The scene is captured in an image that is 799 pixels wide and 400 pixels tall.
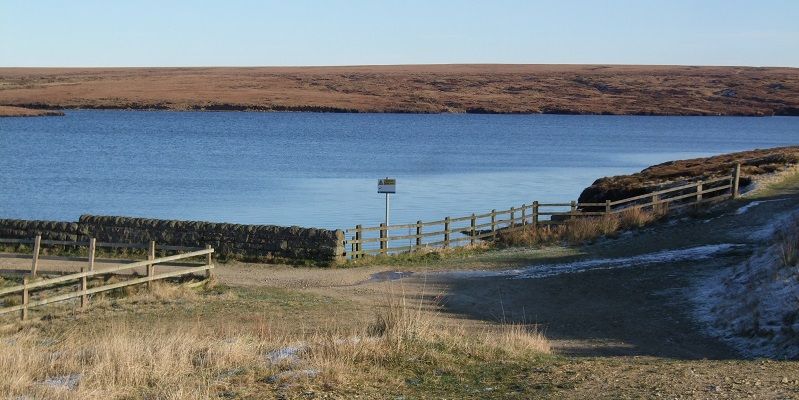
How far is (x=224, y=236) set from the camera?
2427cm

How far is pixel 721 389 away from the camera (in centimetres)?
944

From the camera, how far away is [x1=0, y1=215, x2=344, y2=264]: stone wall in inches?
940

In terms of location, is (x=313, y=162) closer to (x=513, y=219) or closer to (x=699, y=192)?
(x=513, y=219)

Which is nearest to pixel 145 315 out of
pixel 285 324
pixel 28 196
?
pixel 285 324

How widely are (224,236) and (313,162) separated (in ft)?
158

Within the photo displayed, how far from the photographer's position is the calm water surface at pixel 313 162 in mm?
45281

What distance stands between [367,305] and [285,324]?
2.95m

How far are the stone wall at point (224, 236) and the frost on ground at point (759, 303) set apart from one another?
8.80 meters

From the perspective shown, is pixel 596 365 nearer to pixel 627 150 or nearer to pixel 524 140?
pixel 627 150

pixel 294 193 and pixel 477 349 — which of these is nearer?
pixel 477 349

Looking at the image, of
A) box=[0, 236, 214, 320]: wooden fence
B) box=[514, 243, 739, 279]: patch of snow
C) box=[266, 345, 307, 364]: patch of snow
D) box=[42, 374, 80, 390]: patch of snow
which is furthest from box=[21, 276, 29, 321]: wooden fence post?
box=[514, 243, 739, 279]: patch of snow

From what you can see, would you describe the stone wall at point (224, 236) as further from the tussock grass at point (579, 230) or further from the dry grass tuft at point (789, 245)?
the dry grass tuft at point (789, 245)

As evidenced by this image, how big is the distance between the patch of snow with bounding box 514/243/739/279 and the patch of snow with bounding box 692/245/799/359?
2759 mm

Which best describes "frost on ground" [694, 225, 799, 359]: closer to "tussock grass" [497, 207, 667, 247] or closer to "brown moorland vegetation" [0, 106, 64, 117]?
"tussock grass" [497, 207, 667, 247]
